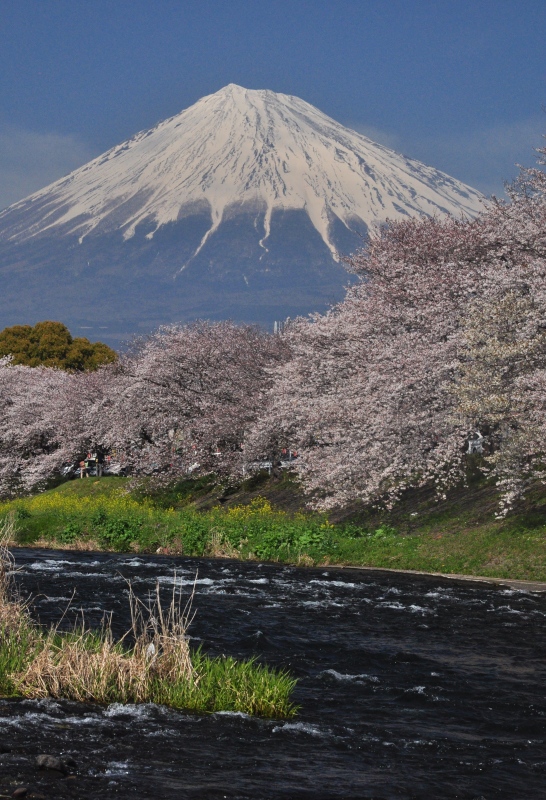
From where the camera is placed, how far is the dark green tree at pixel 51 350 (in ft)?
338

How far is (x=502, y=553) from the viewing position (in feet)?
98.0

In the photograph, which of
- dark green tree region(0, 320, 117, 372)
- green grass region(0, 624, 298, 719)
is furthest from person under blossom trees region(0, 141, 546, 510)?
dark green tree region(0, 320, 117, 372)

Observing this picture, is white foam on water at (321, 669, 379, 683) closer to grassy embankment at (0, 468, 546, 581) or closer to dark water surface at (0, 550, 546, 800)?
dark water surface at (0, 550, 546, 800)

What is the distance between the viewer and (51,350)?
340 ft

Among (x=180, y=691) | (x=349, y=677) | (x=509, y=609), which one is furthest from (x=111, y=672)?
(x=509, y=609)

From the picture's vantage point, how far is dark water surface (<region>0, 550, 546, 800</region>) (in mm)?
11766

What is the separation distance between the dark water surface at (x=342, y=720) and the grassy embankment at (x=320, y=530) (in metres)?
5.57

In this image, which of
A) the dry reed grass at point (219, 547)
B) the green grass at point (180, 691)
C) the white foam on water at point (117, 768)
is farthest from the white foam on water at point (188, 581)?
the white foam on water at point (117, 768)

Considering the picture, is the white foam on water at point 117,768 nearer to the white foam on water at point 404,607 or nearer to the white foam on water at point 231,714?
the white foam on water at point 231,714

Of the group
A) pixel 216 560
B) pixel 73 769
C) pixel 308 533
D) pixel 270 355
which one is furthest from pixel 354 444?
pixel 73 769

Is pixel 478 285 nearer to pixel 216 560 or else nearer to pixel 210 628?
pixel 216 560

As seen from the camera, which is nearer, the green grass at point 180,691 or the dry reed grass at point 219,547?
the green grass at point 180,691

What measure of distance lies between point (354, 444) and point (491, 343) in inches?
322

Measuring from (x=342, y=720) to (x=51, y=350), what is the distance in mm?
92927
